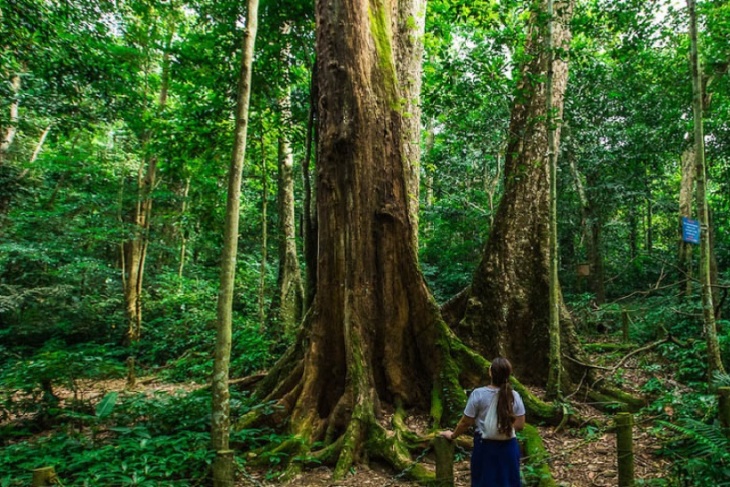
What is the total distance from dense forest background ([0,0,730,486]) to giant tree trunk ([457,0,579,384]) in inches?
26.6

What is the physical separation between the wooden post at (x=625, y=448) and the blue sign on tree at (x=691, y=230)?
3.01m

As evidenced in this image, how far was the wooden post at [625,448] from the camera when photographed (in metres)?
3.35

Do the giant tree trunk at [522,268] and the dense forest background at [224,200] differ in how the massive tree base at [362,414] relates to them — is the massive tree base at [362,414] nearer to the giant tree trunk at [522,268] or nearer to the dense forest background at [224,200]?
the dense forest background at [224,200]

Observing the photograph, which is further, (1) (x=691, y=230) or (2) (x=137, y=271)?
(2) (x=137, y=271)

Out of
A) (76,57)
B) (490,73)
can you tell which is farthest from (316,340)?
(76,57)

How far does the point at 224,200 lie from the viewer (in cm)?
1180

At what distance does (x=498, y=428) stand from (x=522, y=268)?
12.3ft

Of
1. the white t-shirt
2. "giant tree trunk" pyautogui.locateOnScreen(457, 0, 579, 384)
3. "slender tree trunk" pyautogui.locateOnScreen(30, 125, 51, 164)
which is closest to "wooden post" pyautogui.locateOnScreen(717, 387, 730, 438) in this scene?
the white t-shirt

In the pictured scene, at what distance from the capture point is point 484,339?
6418 millimetres

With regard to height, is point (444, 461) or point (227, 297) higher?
point (227, 297)

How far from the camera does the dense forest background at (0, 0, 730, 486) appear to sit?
5.02 m

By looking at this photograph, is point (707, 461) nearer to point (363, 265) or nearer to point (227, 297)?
point (363, 265)

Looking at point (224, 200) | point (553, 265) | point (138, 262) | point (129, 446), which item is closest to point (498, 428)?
Answer: point (553, 265)

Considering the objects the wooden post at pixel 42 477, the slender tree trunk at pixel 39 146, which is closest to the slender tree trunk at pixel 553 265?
the wooden post at pixel 42 477
